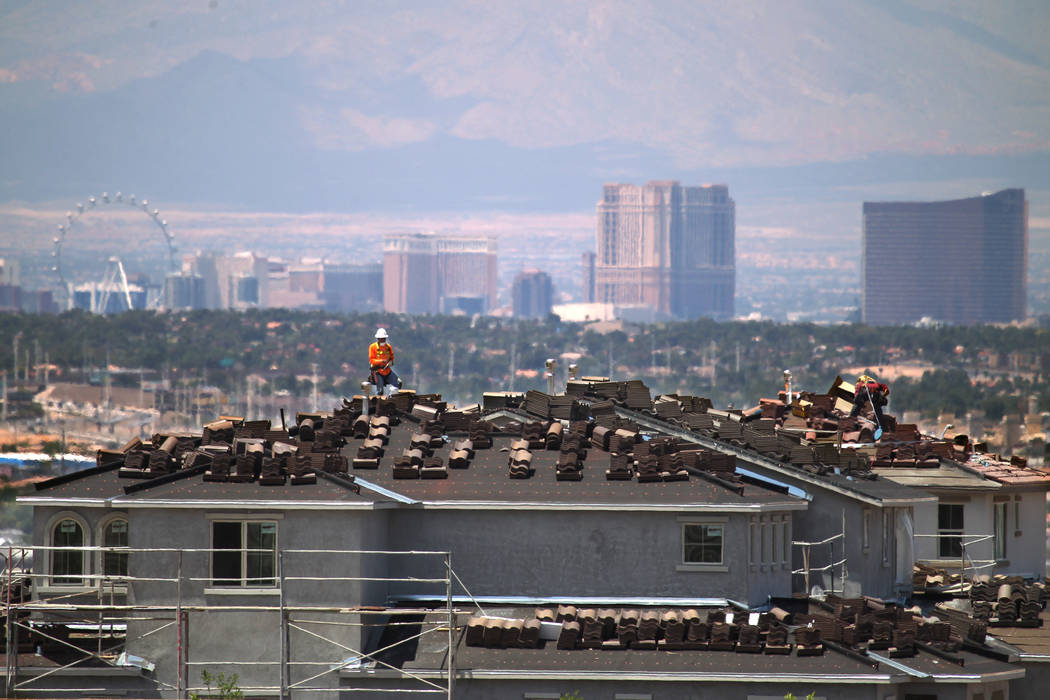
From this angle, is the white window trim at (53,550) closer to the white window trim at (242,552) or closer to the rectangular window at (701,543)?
the white window trim at (242,552)

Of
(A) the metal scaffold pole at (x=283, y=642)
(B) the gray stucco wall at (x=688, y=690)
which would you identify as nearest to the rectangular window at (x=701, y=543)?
(B) the gray stucco wall at (x=688, y=690)

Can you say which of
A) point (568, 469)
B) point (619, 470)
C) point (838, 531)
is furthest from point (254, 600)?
point (838, 531)

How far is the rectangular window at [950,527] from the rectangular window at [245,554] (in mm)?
27981

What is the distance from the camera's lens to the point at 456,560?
2090 inches

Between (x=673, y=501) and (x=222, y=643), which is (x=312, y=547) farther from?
(x=673, y=501)

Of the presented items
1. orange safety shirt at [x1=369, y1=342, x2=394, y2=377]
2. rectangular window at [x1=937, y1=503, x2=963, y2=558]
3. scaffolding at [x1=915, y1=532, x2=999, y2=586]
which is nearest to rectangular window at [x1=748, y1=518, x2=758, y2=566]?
scaffolding at [x1=915, y1=532, x2=999, y2=586]

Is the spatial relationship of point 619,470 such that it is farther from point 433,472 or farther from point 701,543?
point 433,472

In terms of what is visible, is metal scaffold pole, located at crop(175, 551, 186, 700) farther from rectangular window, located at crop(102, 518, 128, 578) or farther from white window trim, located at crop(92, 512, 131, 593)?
white window trim, located at crop(92, 512, 131, 593)

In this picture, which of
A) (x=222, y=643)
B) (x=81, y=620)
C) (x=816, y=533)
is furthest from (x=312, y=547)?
(x=816, y=533)

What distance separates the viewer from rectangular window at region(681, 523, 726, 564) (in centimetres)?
5247

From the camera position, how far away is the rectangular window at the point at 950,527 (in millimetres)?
68812

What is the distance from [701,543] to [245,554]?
1209cm

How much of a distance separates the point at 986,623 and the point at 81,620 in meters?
24.7

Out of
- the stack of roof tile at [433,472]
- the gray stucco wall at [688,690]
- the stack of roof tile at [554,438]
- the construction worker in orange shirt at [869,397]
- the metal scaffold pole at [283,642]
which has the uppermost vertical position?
the construction worker in orange shirt at [869,397]
